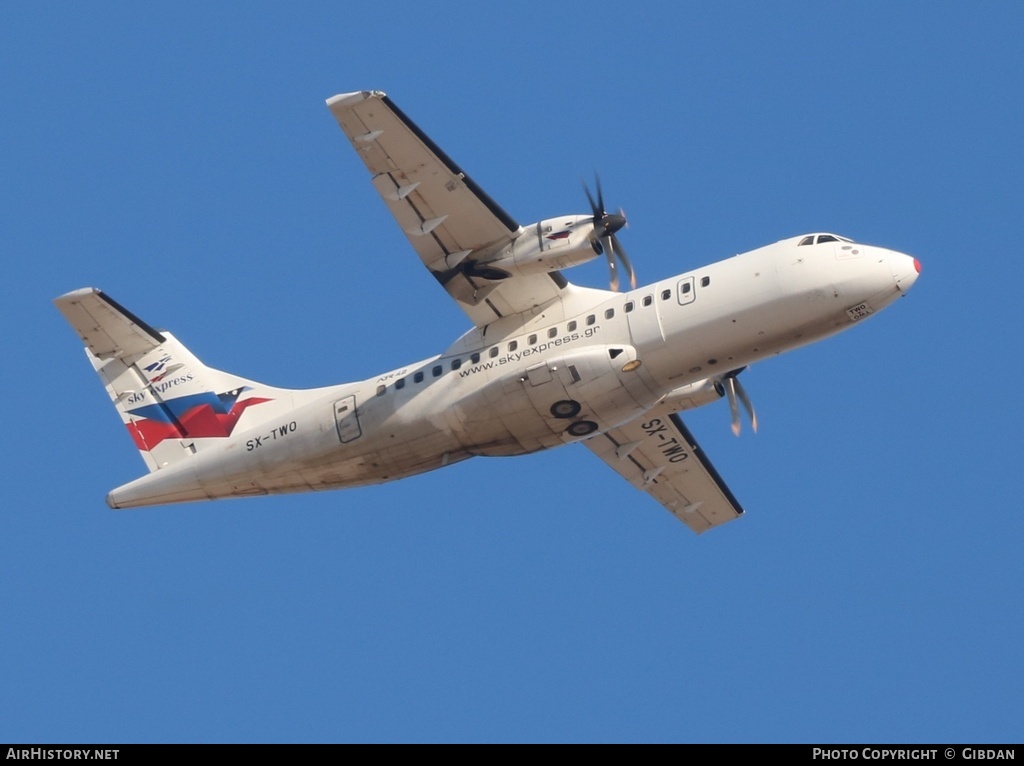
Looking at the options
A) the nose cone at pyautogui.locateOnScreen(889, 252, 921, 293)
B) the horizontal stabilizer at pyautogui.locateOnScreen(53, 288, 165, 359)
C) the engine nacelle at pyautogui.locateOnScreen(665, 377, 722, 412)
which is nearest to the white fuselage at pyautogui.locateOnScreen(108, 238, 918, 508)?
the nose cone at pyautogui.locateOnScreen(889, 252, 921, 293)

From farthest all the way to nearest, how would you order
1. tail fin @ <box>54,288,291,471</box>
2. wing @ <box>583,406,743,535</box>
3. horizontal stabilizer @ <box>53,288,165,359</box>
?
wing @ <box>583,406,743,535</box>
tail fin @ <box>54,288,291,471</box>
horizontal stabilizer @ <box>53,288,165,359</box>

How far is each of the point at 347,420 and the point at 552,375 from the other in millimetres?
3481

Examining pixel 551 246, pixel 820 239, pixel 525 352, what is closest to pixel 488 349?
pixel 525 352

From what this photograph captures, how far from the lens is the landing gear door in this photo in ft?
79.6

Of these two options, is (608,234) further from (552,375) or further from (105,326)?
(105,326)

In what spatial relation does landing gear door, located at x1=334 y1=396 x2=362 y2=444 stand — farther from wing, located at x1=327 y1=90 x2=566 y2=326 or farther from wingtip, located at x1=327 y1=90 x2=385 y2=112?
wingtip, located at x1=327 y1=90 x2=385 y2=112

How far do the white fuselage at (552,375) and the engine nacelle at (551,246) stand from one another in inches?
40.6

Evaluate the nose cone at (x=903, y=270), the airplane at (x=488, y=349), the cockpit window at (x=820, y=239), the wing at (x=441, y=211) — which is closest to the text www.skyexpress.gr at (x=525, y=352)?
the airplane at (x=488, y=349)

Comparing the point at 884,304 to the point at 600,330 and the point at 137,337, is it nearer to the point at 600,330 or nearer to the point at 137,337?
the point at 600,330

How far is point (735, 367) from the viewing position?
23.5m

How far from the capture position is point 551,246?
2338 centimetres

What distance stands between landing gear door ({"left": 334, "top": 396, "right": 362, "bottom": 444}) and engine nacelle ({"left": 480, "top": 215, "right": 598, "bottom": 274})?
3.25 meters

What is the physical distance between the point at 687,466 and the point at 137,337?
9.84 meters

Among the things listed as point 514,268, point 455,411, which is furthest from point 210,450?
point 514,268
